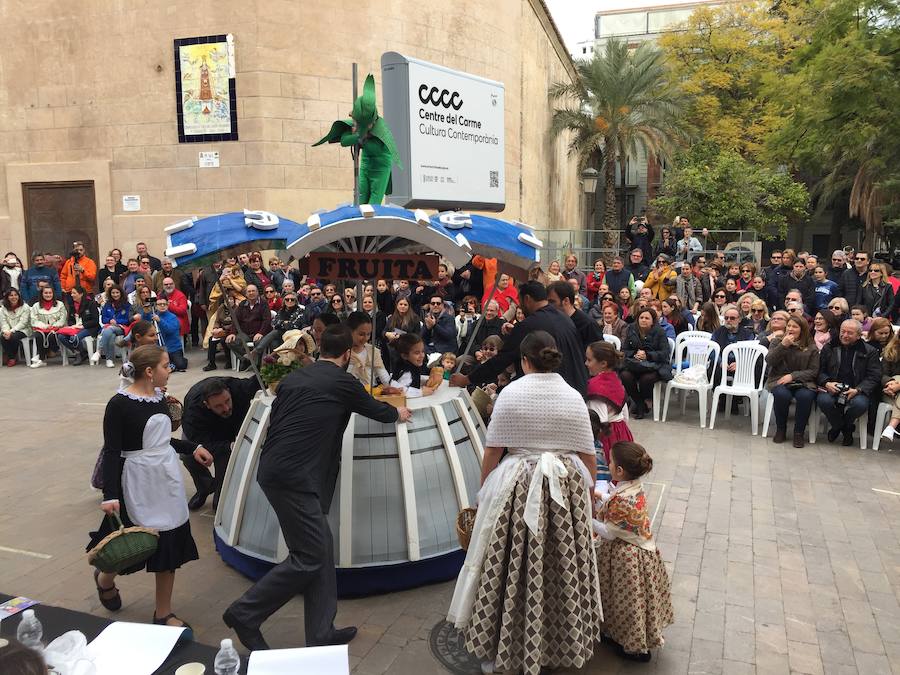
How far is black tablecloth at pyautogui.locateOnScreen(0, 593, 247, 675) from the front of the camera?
8.60 ft

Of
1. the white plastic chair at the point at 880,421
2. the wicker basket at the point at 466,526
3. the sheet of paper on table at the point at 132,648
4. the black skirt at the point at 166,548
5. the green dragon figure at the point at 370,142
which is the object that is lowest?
the white plastic chair at the point at 880,421

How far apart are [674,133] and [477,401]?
26.2 meters

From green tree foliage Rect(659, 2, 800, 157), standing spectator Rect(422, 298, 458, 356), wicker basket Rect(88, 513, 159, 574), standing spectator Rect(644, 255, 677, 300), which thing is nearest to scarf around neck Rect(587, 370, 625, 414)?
wicker basket Rect(88, 513, 159, 574)

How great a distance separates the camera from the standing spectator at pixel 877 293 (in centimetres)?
1157

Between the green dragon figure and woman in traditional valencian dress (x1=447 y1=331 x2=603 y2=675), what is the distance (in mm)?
2505

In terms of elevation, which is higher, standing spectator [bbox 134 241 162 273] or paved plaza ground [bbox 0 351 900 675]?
standing spectator [bbox 134 241 162 273]

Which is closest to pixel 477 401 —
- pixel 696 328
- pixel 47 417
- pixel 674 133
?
pixel 696 328

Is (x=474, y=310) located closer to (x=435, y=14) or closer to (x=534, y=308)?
(x=534, y=308)

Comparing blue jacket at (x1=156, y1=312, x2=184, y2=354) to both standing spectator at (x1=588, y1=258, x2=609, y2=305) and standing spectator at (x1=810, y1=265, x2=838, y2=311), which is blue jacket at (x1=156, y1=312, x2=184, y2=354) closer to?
standing spectator at (x1=588, y1=258, x2=609, y2=305)

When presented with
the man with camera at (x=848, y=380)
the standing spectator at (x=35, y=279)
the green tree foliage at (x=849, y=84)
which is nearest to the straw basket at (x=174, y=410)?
the man with camera at (x=848, y=380)

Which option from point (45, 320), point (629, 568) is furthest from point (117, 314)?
point (629, 568)

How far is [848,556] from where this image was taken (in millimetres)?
5559

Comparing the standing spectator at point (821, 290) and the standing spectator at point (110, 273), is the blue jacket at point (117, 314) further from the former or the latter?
the standing spectator at point (821, 290)

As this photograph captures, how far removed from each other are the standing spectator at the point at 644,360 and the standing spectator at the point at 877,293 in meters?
4.39
